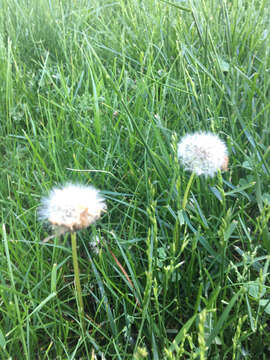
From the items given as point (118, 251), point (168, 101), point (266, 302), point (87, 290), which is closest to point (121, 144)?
point (168, 101)

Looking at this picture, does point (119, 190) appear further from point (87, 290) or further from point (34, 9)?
point (34, 9)

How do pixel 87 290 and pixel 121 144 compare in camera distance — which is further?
pixel 121 144

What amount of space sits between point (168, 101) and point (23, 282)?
43.6 inches

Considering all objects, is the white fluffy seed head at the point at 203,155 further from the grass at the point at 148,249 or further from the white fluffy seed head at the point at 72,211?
the white fluffy seed head at the point at 72,211

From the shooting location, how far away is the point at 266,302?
971 millimetres

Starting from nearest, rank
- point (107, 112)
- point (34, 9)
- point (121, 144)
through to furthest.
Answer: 1. point (121, 144)
2. point (107, 112)
3. point (34, 9)

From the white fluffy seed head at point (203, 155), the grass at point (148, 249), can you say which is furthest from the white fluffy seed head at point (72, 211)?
the white fluffy seed head at point (203, 155)

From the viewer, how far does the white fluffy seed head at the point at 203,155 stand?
3.52 feet

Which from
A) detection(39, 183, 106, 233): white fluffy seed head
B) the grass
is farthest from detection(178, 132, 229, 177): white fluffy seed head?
detection(39, 183, 106, 233): white fluffy seed head

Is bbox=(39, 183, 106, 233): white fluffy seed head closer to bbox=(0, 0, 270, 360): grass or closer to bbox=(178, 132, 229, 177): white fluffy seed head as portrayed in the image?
bbox=(0, 0, 270, 360): grass

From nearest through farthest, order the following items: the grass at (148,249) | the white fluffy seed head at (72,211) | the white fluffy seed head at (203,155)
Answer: the white fluffy seed head at (72,211)
the grass at (148,249)
the white fluffy seed head at (203,155)

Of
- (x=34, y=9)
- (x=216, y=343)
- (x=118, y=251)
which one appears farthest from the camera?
(x=34, y=9)

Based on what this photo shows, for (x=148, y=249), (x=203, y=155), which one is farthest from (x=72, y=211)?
(x=203, y=155)

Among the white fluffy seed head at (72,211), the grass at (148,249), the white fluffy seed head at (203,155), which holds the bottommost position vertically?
the grass at (148,249)
